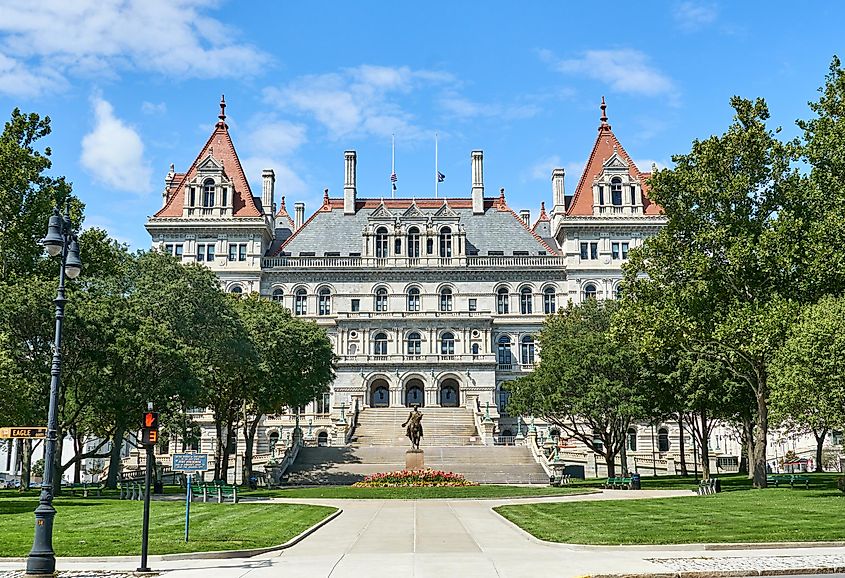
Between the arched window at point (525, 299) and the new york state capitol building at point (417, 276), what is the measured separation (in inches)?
3.5

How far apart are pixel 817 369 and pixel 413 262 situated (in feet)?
165

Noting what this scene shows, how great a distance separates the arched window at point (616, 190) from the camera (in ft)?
259

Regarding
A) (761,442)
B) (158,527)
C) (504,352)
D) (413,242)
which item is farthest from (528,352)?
(158,527)

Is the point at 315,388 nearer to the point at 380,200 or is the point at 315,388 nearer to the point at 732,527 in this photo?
the point at 380,200

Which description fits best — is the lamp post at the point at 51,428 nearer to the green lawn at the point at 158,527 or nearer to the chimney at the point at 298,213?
the green lawn at the point at 158,527

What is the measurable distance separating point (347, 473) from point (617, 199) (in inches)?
1554

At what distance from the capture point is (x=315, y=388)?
61031 mm

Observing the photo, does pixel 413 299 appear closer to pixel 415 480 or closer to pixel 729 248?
pixel 415 480

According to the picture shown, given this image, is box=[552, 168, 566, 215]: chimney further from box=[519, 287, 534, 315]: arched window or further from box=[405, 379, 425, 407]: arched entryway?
box=[405, 379, 425, 407]: arched entryway

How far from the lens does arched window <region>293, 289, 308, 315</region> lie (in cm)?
7900

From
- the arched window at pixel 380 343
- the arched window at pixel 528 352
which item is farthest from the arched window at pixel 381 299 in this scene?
the arched window at pixel 528 352

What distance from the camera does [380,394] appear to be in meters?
78.0

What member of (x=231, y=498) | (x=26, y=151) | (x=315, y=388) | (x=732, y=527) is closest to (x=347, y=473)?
(x=315, y=388)

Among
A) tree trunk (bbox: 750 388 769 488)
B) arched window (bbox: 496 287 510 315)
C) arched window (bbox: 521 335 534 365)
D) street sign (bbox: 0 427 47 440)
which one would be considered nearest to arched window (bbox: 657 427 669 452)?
arched window (bbox: 521 335 534 365)
